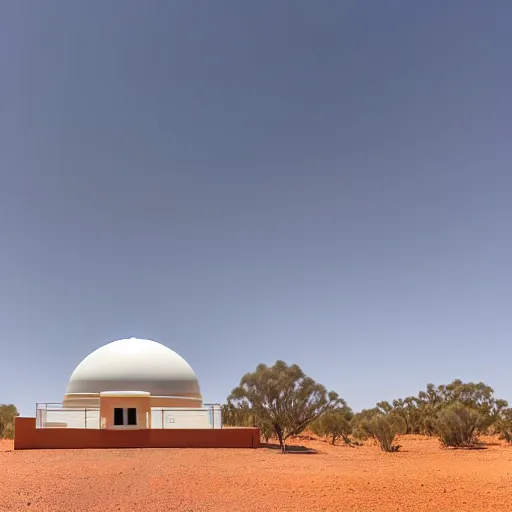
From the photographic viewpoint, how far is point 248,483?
1534 centimetres

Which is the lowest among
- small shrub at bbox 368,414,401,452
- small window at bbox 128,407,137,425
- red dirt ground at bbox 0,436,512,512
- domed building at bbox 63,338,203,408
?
red dirt ground at bbox 0,436,512,512

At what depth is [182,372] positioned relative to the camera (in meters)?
33.4

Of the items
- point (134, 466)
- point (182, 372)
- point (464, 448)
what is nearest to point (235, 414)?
point (182, 372)

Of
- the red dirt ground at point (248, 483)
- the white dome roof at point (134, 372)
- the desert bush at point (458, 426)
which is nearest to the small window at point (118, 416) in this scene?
the white dome roof at point (134, 372)

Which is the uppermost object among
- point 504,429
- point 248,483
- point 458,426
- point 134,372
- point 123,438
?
point 134,372

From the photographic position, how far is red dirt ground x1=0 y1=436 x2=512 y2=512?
13016mm

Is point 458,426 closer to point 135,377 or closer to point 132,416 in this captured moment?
point 132,416

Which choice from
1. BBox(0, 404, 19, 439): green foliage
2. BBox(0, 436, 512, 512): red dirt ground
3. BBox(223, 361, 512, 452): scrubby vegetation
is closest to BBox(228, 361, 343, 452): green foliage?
BBox(223, 361, 512, 452): scrubby vegetation

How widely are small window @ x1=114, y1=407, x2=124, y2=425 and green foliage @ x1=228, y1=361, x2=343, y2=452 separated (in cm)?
501

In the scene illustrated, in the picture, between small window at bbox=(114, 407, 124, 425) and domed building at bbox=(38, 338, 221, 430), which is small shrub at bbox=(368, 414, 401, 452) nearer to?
domed building at bbox=(38, 338, 221, 430)

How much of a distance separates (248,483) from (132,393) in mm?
14223

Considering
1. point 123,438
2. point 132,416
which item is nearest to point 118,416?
point 132,416

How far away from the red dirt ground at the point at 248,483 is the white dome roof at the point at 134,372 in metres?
9.52

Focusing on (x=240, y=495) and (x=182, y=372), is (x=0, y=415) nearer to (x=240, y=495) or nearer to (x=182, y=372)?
(x=182, y=372)
